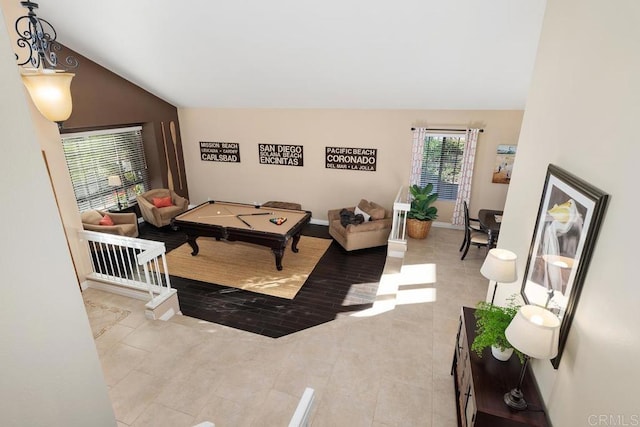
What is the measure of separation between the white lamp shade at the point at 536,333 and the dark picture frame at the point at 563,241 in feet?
0.55

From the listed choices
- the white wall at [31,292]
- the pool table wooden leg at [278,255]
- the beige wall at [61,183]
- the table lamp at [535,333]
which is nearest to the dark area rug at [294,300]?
the pool table wooden leg at [278,255]

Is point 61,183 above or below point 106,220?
above

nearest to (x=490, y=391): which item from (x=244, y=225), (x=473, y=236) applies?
(x=473, y=236)

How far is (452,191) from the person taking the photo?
779cm

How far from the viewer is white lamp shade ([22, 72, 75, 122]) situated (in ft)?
8.61

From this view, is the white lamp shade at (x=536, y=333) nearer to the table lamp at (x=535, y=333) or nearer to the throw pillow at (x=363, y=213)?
the table lamp at (x=535, y=333)

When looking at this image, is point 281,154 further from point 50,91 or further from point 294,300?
point 50,91

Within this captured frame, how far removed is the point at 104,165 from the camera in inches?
303

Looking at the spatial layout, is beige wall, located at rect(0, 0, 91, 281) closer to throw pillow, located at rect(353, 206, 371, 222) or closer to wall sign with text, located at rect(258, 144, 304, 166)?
wall sign with text, located at rect(258, 144, 304, 166)

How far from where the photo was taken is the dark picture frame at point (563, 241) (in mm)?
1860

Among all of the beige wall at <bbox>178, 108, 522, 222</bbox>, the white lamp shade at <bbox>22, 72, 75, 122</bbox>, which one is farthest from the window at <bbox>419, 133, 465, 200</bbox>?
the white lamp shade at <bbox>22, 72, 75, 122</bbox>

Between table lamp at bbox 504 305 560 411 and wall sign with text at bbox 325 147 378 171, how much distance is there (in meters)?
6.09

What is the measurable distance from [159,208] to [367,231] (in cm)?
513

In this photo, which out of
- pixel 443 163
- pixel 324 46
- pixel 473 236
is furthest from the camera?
pixel 443 163
